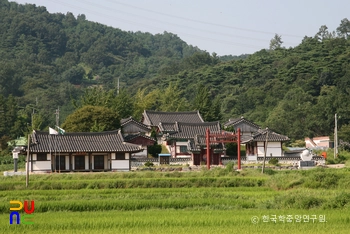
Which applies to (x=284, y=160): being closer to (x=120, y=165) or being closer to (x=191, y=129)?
(x=191, y=129)

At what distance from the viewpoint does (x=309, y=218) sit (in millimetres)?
17594

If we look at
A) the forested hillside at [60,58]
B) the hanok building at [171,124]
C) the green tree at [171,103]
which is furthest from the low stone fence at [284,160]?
the forested hillside at [60,58]

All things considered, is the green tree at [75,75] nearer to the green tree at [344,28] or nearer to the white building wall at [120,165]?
the green tree at [344,28]

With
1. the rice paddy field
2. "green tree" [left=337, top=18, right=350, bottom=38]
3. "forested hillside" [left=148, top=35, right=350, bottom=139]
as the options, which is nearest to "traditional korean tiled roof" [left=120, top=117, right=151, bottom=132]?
"forested hillside" [left=148, top=35, right=350, bottom=139]

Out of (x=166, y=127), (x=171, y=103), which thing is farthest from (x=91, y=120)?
(x=171, y=103)

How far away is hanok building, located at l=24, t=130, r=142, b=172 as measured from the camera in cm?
4416

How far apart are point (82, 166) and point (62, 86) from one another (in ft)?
239

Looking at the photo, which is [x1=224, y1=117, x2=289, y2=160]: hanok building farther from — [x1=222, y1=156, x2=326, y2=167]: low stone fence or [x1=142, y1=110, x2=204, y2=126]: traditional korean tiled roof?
[x1=142, y1=110, x2=204, y2=126]: traditional korean tiled roof

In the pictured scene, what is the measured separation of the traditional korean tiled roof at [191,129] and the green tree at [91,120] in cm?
516

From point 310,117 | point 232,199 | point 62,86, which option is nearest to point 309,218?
point 232,199

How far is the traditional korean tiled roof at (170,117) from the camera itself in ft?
200

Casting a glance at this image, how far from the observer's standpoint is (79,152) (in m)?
44.6

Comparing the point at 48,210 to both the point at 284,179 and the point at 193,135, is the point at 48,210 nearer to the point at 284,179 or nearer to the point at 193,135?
the point at 284,179

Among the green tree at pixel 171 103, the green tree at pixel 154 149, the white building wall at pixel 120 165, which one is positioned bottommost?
the white building wall at pixel 120 165
